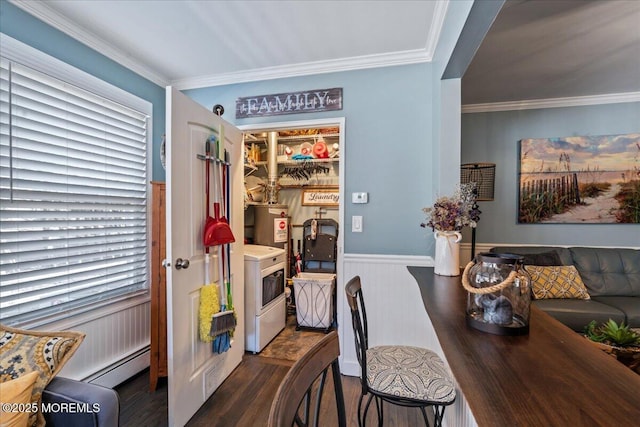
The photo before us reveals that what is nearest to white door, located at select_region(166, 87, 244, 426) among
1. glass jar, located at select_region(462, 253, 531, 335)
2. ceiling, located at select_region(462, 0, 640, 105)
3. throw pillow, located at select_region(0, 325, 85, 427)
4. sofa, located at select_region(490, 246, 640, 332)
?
throw pillow, located at select_region(0, 325, 85, 427)

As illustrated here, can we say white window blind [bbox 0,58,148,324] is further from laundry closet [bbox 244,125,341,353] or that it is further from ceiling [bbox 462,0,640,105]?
ceiling [bbox 462,0,640,105]

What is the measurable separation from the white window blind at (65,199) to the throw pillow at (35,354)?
1.74 ft

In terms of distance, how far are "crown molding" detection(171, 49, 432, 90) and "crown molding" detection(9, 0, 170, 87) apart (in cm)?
34

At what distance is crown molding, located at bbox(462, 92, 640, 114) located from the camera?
110 inches

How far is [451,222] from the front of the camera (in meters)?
1.58

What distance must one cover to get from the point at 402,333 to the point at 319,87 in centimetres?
214

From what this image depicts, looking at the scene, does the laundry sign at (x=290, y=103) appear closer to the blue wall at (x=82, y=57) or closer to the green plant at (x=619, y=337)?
the blue wall at (x=82, y=57)

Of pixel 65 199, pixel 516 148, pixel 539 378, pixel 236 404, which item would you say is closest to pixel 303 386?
pixel 539 378

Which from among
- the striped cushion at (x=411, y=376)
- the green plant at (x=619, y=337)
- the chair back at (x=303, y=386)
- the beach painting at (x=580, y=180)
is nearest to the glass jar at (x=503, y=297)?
the striped cushion at (x=411, y=376)

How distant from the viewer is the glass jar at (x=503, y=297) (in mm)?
914

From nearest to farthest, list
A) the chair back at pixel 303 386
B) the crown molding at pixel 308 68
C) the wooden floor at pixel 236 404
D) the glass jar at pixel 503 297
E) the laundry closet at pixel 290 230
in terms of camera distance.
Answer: the chair back at pixel 303 386, the glass jar at pixel 503 297, the wooden floor at pixel 236 404, the crown molding at pixel 308 68, the laundry closet at pixel 290 230

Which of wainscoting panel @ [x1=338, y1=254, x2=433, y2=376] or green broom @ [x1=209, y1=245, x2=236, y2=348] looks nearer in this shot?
green broom @ [x1=209, y1=245, x2=236, y2=348]

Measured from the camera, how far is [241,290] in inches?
92.4

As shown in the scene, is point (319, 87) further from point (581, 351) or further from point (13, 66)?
point (581, 351)
